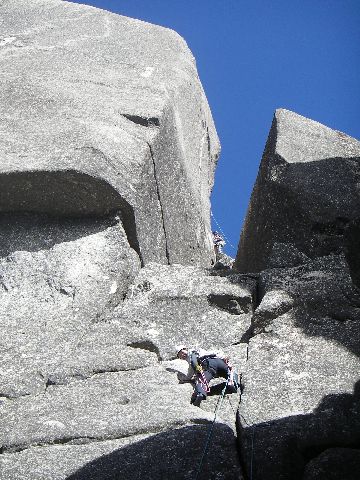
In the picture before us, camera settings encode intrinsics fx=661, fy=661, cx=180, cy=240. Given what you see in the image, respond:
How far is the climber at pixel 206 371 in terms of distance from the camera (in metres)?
5.47

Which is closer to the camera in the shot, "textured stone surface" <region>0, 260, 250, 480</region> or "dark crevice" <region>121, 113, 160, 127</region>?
"textured stone surface" <region>0, 260, 250, 480</region>

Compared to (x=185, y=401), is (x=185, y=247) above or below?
above

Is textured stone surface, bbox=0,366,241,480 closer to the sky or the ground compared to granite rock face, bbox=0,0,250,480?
closer to the ground

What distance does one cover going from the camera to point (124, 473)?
14.1 feet

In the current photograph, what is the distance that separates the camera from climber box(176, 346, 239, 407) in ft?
17.9

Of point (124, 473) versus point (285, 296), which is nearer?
point (124, 473)

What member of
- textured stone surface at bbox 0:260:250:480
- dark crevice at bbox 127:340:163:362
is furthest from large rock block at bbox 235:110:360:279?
dark crevice at bbox 127:340:163:362

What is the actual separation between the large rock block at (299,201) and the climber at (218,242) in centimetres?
298

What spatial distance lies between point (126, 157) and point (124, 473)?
184 inches

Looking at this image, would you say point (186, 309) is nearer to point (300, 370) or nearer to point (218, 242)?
point (300, 370)

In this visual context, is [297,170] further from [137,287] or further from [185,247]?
[137,287]

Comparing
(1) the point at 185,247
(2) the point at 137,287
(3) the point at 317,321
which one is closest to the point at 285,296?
(3) the point at 317,321

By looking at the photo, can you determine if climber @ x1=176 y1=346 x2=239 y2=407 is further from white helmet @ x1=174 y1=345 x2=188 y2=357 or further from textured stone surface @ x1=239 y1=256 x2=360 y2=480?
white helmet @ x1=174 y1=345 x2=188 y2=357

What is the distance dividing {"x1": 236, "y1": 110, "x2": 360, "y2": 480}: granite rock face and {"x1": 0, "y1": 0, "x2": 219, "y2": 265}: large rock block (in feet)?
4.29
